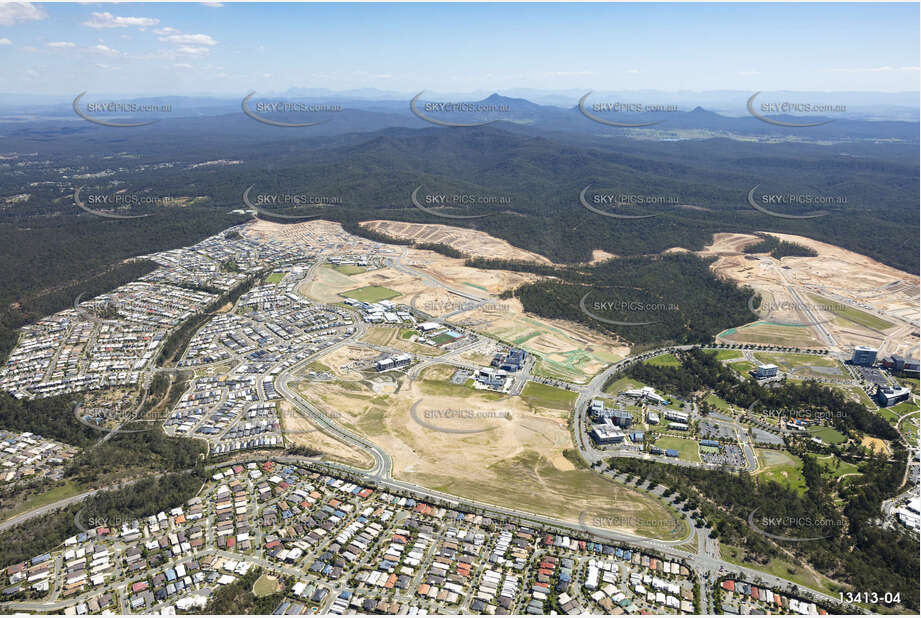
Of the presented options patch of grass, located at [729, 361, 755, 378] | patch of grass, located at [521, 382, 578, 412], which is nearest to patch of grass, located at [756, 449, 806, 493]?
patch of grass, located at [729, 361, 755, 378]

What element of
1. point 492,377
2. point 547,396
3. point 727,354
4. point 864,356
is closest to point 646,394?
point 547,396

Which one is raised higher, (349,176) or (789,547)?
(349,176)

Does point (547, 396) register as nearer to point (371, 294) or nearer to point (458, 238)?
point (371, 294)

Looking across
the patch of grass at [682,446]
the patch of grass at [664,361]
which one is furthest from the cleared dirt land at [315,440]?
the patch of grass at [664,361]

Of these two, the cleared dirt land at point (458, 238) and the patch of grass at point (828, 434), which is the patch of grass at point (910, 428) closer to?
the patch of grass at point (828, 434)

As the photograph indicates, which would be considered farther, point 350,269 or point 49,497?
point 350,269

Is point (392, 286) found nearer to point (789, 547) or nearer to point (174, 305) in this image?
point (174, 305)

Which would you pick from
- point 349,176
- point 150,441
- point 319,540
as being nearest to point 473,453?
point 319,540
